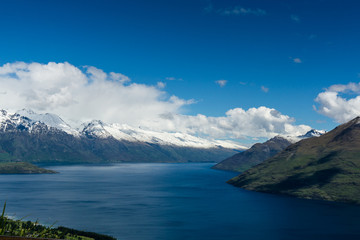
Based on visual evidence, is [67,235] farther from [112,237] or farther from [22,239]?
[22,239]

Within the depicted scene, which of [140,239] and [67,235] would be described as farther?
[140,239]

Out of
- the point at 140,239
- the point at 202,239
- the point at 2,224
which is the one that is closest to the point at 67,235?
the point at 140,239

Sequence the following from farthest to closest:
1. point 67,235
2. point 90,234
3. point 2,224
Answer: point 90,234 → point 67,235 → point 2,224

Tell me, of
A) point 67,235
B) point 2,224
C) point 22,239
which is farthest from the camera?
point 67,235

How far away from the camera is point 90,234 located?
193750mm

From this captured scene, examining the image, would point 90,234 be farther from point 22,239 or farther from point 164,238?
point 22,239

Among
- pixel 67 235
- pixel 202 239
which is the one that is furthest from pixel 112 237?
pixel 202 239

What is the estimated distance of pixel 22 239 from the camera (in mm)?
34062

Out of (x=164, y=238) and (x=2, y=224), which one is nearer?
(x=2, y=224)

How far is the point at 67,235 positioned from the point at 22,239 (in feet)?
537

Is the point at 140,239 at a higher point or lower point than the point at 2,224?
lower

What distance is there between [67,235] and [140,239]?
141 feet

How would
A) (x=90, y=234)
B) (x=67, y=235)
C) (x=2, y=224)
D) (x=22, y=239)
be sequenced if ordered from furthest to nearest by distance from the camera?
(x=90, y=234), (x=67, y=235), (x=2, y=224), (x=22, y=239)

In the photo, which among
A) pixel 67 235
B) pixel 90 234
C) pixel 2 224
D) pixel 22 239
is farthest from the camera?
pixel 90 234
